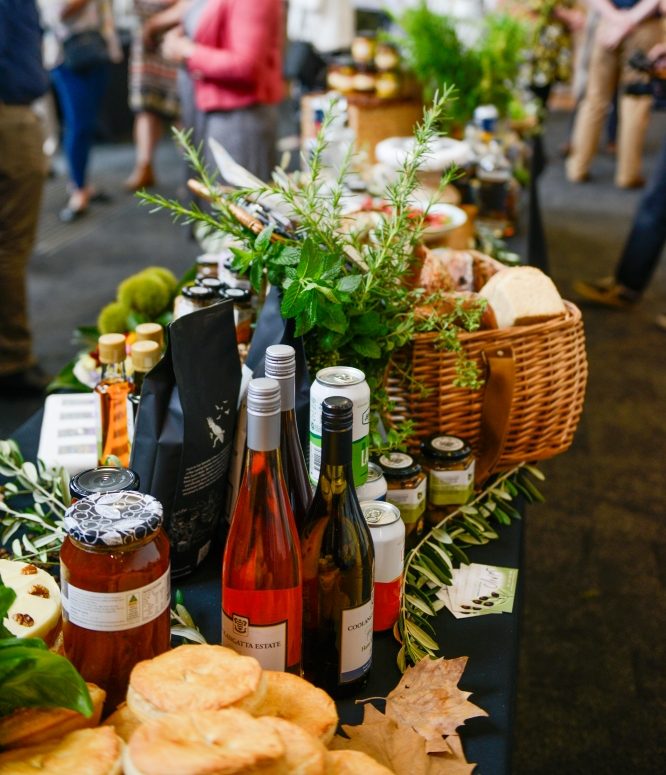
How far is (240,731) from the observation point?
718mm

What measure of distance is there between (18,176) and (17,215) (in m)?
0.15

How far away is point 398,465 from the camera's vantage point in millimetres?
1217

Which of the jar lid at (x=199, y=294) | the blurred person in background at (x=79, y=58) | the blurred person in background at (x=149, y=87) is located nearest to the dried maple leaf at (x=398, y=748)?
the jar lid at (x=199, y=294)

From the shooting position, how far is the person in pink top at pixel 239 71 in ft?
10.2

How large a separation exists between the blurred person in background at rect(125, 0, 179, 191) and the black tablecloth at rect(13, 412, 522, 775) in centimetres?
416

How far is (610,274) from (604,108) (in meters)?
1.80

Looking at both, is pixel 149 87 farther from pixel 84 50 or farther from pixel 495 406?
pixel 495 406

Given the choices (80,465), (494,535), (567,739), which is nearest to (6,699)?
(80,465)

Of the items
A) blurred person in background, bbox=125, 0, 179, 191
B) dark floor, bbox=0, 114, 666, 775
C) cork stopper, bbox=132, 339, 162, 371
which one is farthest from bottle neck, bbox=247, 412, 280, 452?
blurred person in background, bbox=125, 0, 179, 191

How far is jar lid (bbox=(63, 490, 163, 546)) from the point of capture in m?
0.83

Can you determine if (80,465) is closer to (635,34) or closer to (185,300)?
(185,300)

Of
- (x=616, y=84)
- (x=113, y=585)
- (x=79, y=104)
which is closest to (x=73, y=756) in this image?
(x=113, y=585)

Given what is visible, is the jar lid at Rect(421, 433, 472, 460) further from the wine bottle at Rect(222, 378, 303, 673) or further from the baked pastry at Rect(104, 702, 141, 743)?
the baked pastry at Rect(104, 702, 141, 743)

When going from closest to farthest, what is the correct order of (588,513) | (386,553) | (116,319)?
(386,553) < (116,319) < (588,513)
